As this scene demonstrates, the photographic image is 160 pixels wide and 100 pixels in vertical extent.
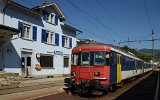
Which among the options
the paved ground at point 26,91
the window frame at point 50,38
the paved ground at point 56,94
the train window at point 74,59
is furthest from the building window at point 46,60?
the train window at point 74,59

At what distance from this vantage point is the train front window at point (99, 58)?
52.9ft

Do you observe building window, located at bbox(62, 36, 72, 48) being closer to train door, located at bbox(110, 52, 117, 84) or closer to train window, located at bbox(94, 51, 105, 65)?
train door, located at bbox(110, 52, 117, 84)

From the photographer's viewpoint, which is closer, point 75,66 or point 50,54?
point 75,66

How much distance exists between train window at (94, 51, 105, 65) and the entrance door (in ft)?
45.3

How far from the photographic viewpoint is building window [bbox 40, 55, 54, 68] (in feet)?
107

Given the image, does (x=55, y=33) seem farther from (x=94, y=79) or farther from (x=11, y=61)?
(x=94, y=79)

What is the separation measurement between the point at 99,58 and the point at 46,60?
17.9 m

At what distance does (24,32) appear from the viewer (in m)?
28.9

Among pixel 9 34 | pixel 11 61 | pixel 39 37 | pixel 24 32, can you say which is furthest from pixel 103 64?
pixel 39 37

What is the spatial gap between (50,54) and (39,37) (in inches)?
133

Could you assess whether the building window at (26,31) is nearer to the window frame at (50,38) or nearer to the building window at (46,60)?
the building window at (46,60)

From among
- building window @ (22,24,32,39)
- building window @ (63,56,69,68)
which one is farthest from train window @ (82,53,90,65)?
building window @ (63,56,69,68)

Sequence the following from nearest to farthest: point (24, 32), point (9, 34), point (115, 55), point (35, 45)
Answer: point (115, 55), point (9, 34), point (24, 32), point (35, 45)

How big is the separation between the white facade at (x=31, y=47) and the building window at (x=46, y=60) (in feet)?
0.85
